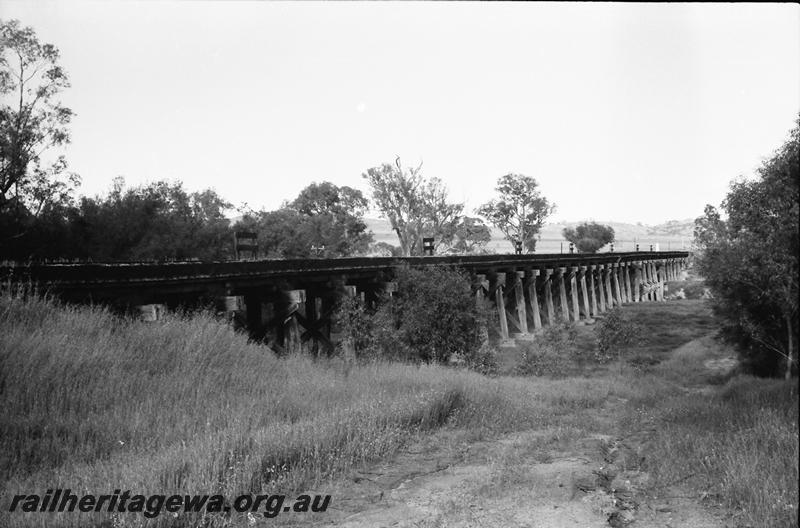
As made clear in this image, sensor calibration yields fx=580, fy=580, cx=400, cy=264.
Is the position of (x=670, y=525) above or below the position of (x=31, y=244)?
below

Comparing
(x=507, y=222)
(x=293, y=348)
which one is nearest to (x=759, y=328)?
(x=293, y=348)

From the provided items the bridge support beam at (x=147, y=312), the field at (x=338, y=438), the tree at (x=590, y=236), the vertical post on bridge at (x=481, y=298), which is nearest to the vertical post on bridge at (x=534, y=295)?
the vertical post on bridge at (x=481, y=298)

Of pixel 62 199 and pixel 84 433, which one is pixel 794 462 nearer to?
pixel 84 433

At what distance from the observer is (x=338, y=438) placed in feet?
20.3

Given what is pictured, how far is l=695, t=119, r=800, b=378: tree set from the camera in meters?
5.90

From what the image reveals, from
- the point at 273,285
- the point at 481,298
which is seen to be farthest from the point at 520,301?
the point at 273,285

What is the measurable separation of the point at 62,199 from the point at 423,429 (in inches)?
996

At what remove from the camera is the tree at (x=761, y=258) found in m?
5.90

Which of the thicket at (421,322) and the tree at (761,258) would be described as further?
the thicket at (421,322)

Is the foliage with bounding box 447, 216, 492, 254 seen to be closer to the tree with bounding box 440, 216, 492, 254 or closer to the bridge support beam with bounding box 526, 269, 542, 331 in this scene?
the tree with bounding box 440, 216, 492, 254

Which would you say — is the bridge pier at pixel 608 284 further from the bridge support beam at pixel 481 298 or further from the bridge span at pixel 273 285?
the bridge support beam at pixel 481 298

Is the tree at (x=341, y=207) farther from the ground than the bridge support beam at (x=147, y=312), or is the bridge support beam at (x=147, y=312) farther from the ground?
the tree at (x=341, y=207)

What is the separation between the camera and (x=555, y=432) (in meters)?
7.76

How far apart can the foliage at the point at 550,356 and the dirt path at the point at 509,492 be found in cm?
1003
